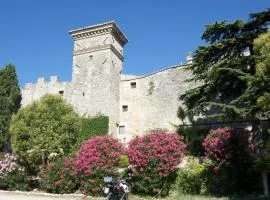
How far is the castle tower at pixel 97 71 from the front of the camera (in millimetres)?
27656

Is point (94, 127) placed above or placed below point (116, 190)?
above

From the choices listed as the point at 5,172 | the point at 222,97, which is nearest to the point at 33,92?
the point at 5,172

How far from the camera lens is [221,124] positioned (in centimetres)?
2462

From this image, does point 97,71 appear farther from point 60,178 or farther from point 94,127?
point 60,178

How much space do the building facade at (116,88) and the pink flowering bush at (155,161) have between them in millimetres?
11798

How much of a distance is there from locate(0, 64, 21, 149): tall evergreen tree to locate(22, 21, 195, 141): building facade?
18.8ft

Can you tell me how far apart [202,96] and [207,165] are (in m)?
5.70

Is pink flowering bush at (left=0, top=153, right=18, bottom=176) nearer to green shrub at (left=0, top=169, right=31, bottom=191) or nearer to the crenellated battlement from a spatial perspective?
green shrub at (left=0, top=169, right=31, bottom=191)

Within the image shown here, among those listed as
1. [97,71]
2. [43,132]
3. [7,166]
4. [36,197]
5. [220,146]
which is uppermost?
[97,71]

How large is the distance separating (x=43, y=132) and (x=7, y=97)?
1258 cm

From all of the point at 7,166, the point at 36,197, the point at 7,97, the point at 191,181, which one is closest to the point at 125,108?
the point at 7,97

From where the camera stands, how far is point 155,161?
14.5 m

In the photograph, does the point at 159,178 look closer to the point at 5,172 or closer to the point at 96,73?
the point at 5,172

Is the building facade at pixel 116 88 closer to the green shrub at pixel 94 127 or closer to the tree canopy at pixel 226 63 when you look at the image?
the green shrub at pixel 94 127
